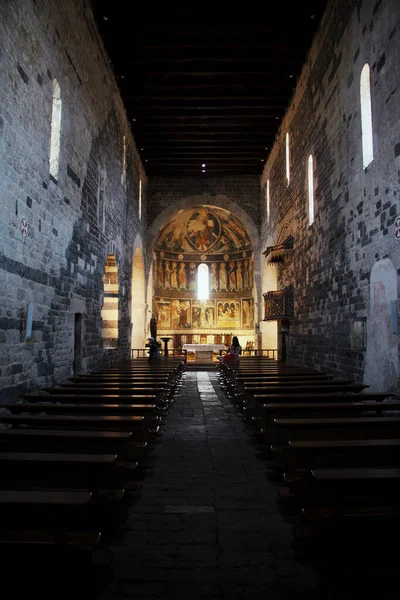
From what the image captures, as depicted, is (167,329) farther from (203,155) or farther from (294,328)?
(294,328)

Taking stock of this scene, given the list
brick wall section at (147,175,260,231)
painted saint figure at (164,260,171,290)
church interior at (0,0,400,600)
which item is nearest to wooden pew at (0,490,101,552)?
church interior at (0,0,400,600)

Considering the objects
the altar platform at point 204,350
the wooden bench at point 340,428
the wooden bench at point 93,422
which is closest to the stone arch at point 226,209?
the altar platform at point 204,350

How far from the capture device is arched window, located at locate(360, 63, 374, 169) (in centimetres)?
812

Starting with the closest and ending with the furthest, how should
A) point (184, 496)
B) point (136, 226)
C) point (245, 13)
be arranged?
point (184, 496) → point (245, 13) → point (136, 226)

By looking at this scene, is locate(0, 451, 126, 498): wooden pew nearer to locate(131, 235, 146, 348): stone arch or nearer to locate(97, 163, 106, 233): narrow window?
locate(97, 163, 106, 233): narrow window

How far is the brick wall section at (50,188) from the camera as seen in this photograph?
623cm

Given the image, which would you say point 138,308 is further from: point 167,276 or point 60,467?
point 60,467

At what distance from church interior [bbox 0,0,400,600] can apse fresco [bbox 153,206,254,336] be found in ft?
11.9

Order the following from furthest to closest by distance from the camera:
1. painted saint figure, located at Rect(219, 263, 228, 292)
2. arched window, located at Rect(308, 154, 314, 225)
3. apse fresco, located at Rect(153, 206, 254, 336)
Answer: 1. painted saint figure, located at Rect(219, 263, 228, 292)
2. apse fresco, located at Rect(153, 206, 254, 336)
3. arched window, located at Rect(308, 154, 314, 225)

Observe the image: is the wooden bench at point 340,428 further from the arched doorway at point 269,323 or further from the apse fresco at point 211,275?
the apse fresco at point 211,275

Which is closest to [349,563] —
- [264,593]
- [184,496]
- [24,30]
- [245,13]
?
[264,593]

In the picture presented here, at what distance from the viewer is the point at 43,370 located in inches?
305

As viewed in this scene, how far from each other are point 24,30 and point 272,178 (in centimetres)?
1307

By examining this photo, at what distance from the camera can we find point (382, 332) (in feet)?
24.4
